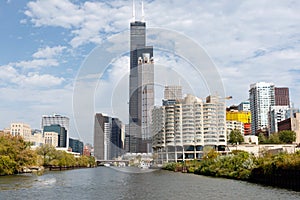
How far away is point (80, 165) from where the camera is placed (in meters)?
120

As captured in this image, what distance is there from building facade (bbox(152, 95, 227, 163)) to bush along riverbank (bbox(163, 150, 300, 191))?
3832 cm

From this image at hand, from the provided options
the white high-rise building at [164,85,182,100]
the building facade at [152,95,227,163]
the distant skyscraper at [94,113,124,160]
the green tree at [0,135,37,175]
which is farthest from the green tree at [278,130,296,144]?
the green tree at [0,135,37,175]

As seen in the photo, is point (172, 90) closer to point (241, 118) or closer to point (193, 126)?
point (193, 126)

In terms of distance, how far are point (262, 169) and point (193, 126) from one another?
6128 cm

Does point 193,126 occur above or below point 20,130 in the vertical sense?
below

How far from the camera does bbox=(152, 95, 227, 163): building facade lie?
9990 cm

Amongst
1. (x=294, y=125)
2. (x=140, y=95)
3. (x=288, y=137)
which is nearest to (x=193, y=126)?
(x=288, y=137)

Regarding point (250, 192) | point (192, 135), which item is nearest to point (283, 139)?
point (192, 135)

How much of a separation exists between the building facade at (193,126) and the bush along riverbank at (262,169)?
38321mm

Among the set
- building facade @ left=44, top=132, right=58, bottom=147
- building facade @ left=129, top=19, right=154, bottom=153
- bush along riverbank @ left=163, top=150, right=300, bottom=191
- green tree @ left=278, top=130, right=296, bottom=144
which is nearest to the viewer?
bush along riverbank @ left=163, top=150, right=300, bottom=191

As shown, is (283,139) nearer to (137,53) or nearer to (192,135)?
(192,135)

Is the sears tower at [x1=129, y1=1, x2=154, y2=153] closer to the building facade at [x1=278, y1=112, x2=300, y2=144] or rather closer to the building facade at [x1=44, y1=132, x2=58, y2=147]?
the building facade at [x1=278, y1=112, x2=300, y2=144]

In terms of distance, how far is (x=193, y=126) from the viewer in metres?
101

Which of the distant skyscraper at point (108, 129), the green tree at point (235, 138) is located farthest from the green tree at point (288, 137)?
the distant skyscraper at point (108, 129)
